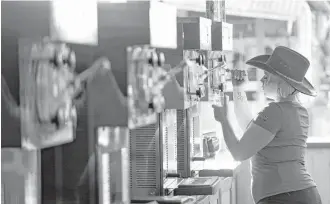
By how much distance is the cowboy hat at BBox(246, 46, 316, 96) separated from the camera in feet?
14.2

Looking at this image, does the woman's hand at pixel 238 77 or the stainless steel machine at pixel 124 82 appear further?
the woman's hand at pixel 238 77

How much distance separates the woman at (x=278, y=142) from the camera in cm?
416

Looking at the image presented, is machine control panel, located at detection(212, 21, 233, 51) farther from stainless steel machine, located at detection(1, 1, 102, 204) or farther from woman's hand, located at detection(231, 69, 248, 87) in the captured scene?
stainless steel machine, located at detection(1, 1, 102, 204)

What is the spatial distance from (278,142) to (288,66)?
1.71 ft

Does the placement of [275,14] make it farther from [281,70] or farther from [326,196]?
[281,70]

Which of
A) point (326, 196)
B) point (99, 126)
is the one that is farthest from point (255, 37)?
point (99, 126)

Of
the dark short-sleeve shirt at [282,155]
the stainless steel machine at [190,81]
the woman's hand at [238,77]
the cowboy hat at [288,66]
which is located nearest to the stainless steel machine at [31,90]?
the stainless steel machine at [190,81]

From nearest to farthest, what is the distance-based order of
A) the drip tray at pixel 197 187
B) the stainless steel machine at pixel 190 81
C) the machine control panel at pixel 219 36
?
1. the stainless steel machine at pixel 190 81
2. the drip tray at pixel 197 187
3. the machine control panel at pixel 219 36

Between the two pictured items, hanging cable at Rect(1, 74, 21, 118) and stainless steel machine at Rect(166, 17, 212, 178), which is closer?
hanging cable at Rect(1, 74, 21, 118)

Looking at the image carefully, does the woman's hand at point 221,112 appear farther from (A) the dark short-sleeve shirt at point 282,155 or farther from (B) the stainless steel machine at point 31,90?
(B) the stainless steel machine at point 31,90

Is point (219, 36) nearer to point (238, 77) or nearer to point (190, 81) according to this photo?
point (238, 77)

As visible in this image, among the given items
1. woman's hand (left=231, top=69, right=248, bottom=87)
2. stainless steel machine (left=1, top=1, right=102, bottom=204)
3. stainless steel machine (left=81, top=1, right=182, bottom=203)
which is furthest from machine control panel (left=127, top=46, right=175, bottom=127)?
woman's hand (left=231, top=69, right=248, bottom=87)

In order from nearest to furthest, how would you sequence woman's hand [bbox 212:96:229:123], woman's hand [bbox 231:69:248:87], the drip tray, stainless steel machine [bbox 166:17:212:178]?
stainless steel machine [bbox 166:17:212:178] < the drip tray < woman's hand [bbox 212:96:229:123] < woman's hand [bbox 231:69:248:87]

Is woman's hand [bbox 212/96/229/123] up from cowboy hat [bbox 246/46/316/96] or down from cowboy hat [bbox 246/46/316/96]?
down
